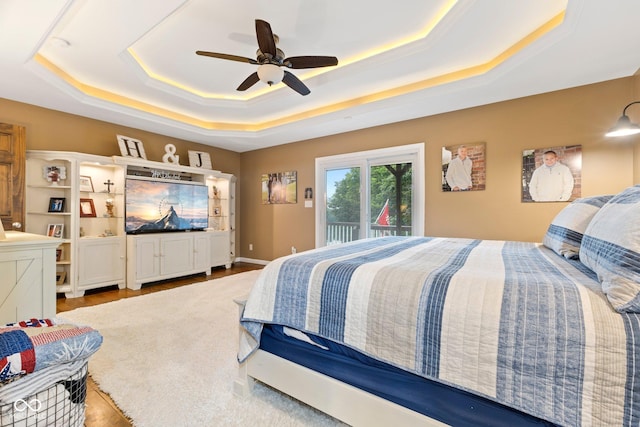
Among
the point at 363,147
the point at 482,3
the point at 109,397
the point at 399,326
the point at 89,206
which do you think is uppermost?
the point at 482,3

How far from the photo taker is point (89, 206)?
4.08 metres

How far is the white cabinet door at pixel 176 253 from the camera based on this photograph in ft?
14.6

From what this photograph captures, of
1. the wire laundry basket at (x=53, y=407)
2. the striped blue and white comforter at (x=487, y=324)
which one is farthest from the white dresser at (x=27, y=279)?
the striped blue and white comforter at (x=487, y=324)

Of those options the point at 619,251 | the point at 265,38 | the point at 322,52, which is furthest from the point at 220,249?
the point at 619,251

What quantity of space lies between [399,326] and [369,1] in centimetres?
239

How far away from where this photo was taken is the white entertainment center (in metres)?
3.69

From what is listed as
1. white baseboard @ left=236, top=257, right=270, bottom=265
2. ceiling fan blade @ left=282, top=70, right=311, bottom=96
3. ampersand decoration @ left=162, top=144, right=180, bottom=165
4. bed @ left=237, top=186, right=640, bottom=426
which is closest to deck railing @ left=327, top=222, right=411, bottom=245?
white baseboard @ left=236, top=257, right=270, bottom=265

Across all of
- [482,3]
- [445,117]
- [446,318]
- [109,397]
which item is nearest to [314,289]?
[446,318]

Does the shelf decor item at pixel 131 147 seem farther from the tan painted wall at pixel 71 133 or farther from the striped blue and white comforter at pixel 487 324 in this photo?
the striped blue and white comforter at pixel 487 324

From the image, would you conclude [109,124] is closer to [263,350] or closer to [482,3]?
[263,350]

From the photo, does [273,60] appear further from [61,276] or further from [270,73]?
[61,276]

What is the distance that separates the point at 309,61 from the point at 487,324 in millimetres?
2339

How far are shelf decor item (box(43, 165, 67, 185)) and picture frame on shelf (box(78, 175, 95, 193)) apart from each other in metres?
0.20

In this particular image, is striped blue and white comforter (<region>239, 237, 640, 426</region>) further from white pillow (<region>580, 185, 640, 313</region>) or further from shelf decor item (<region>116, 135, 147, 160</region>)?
shelf decor item (<region>116, 135, 147, 160</region>)
